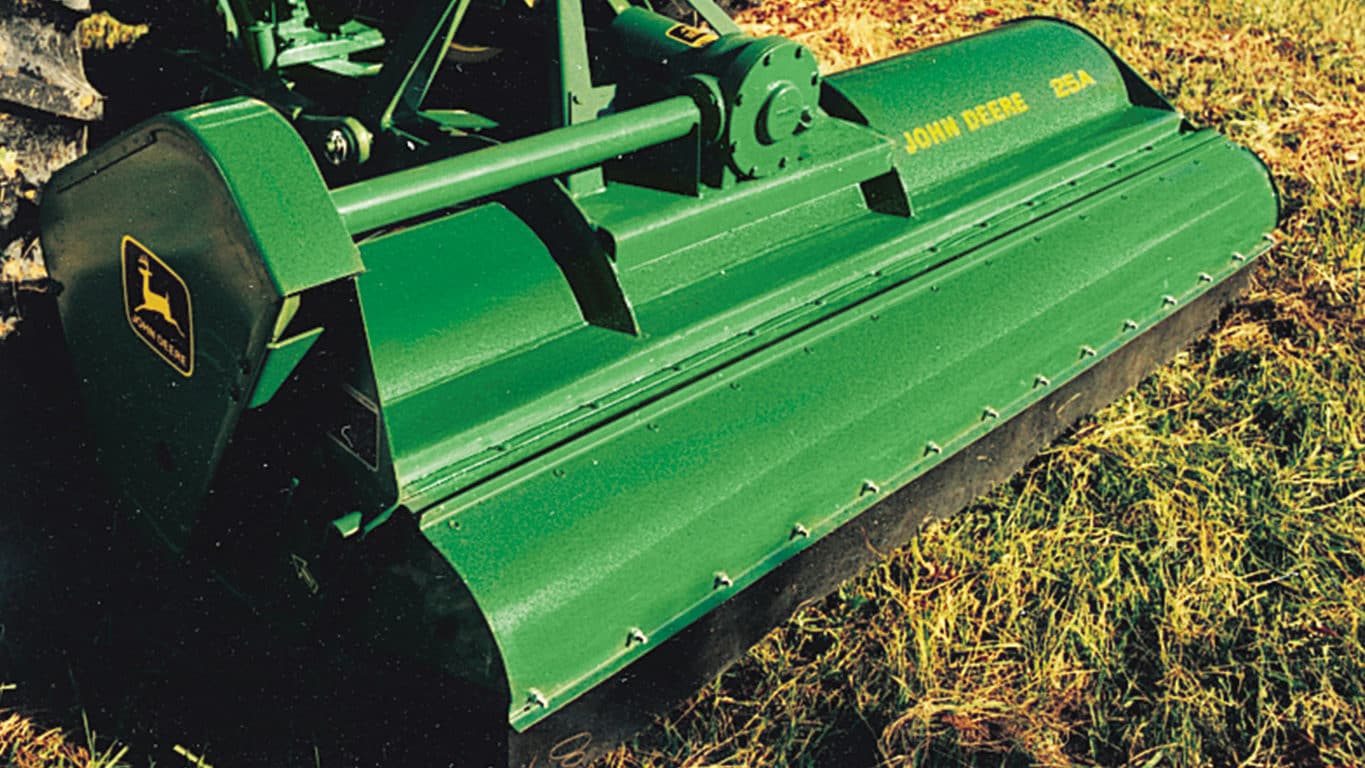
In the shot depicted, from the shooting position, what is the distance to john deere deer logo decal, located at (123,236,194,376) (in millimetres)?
1898

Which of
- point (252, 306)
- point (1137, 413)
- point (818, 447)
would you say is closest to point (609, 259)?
point (818, 447)

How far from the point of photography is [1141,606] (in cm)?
245

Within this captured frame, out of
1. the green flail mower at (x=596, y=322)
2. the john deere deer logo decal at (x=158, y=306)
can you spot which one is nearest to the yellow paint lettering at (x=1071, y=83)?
the green flail mower at (x=596, y=322)

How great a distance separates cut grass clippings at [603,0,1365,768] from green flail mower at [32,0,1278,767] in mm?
123

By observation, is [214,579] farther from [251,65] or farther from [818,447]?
[251,65]

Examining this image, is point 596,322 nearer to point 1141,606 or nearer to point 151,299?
point 151,299

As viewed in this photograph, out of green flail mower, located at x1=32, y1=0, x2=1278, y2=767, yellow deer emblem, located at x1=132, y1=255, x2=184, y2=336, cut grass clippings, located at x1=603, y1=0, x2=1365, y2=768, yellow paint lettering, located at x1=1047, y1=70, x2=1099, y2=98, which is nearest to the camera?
green flail mower, located at x1=32, y1=0, x2=1278, y2=767

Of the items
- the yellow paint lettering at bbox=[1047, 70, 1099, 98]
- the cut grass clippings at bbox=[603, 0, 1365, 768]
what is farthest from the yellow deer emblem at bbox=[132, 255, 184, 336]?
the yellow paint lettering at bbox=[1047, 70, 1099, 98]

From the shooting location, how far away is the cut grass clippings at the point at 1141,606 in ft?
7.16

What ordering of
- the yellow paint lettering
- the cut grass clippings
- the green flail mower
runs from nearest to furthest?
the green flail mower → the cut grass clippings → the yellow paint lettering

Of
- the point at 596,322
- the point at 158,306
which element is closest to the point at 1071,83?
the point at 596,322

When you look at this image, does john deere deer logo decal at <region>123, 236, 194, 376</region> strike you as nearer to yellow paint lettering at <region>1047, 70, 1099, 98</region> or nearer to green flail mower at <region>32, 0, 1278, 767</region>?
green flail mower at <region>32, 0, 1278, 767</region>

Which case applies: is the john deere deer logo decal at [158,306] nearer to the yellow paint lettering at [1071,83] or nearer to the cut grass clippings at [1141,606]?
the cut grass clippings at [1141,606]

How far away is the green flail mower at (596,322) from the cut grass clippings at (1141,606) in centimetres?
12
